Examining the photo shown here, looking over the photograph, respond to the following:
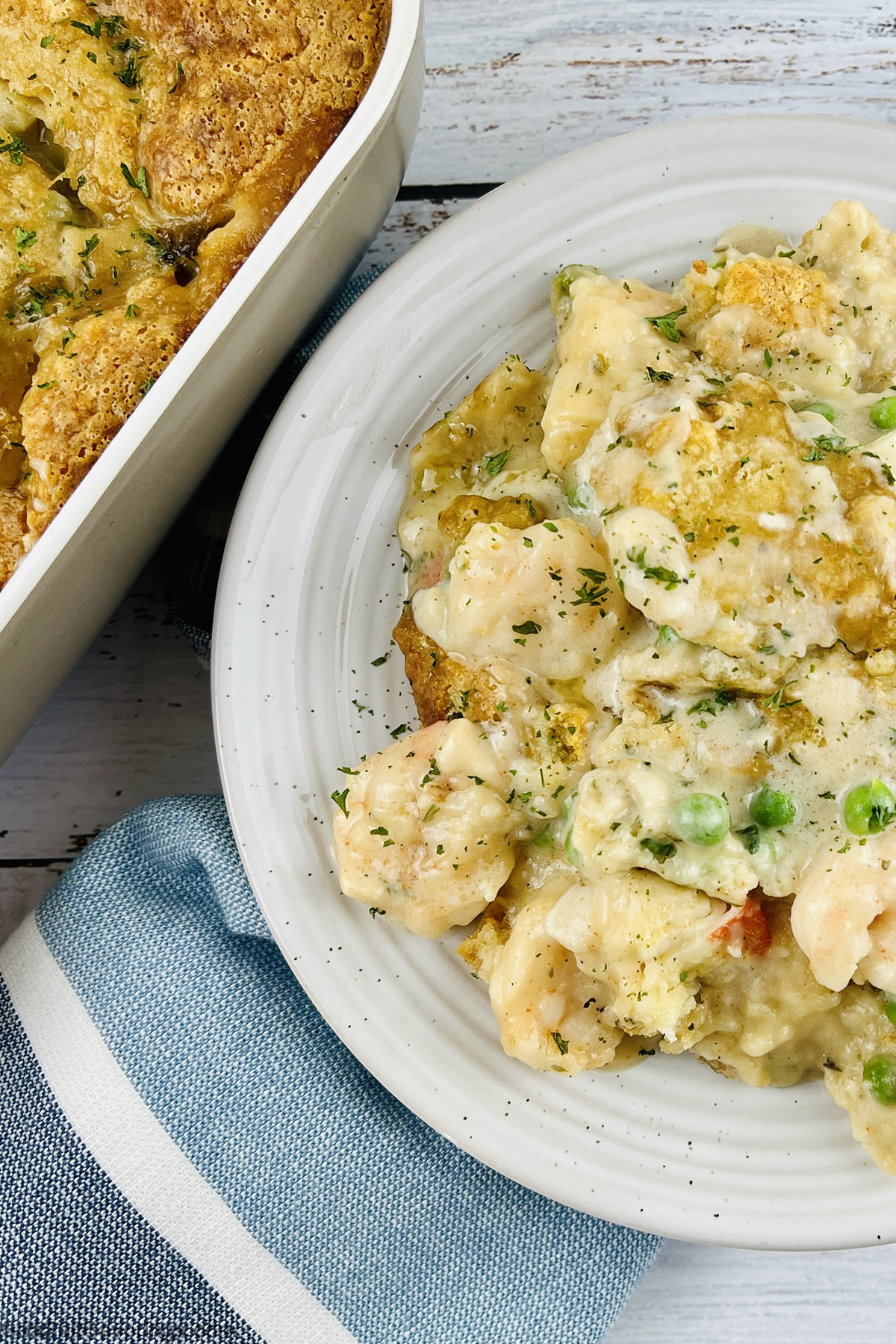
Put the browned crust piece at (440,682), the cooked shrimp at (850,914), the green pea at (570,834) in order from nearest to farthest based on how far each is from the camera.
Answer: the cooked shrimp at (850,914), the green pea at (570,834), the browned crust piece at (440,682)

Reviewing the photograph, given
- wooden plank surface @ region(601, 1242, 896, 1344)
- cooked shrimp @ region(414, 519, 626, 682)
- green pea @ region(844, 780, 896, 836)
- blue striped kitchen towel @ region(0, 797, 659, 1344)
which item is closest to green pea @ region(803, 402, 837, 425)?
cooked shrimp @ region(414, 519, 626, 682)

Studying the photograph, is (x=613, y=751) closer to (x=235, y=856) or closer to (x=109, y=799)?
(x=235, y=856)

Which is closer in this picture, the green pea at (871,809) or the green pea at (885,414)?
the green pea at (871,809)

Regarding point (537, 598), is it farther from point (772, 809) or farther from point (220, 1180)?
point (220, 1180)

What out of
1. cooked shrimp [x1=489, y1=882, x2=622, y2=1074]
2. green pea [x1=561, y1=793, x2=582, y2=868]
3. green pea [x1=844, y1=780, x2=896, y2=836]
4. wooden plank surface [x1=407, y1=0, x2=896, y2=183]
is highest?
wooden plank surface [x1=407, y1=0, x2=896, y2=183]

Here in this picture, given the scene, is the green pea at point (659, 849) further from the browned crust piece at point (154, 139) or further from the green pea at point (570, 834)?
the browned crust piece at point (154, 139)

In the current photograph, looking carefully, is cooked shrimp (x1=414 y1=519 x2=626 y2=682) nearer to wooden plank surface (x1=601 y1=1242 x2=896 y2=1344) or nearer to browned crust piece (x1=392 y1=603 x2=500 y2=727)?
browned crust piece (x1=392 y1=603 x2=500 y2=727)

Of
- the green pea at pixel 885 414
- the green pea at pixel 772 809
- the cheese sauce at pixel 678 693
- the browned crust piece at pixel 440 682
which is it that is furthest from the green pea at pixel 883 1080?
the green pea at pixel 885 414

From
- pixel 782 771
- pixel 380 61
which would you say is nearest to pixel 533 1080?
pixel 782 771
